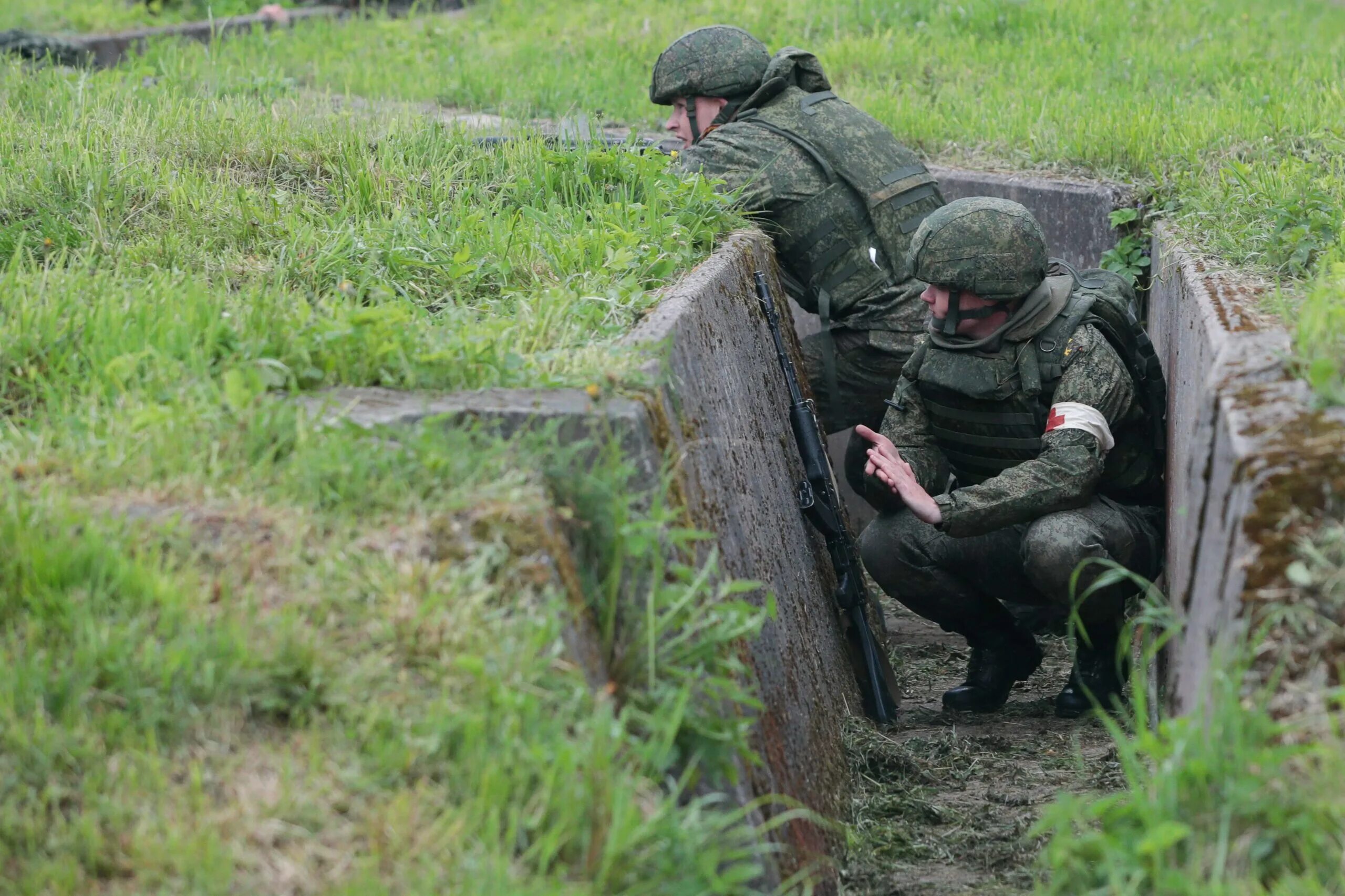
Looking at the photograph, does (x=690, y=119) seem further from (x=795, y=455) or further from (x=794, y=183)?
(x=795, y=455)

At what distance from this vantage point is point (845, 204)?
18.0 feet

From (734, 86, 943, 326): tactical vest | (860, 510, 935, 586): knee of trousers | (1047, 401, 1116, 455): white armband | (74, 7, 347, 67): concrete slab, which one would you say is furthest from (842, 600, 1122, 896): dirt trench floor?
(74, 7, 347, 67): concrete slab

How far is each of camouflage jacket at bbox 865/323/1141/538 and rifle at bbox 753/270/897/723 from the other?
1.16 ft

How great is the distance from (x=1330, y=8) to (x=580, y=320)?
32.6ft

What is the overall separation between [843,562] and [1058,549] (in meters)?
0.67

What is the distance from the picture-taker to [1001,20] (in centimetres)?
876

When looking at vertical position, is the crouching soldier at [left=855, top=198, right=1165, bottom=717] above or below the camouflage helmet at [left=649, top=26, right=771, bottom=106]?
below

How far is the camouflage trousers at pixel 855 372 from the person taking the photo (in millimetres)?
5645

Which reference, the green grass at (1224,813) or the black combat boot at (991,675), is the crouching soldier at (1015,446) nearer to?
the black combat boot at (991,675)

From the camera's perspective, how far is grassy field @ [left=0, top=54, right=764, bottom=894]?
7.11 ft

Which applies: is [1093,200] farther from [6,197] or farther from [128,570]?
[128,570]

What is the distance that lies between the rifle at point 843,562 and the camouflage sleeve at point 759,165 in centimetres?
76

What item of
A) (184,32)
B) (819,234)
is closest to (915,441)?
(819,234)

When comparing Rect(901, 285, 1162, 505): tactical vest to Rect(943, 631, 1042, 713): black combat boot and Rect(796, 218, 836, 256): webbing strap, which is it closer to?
Rect(943, 631, 1042, 713): black combat boot
